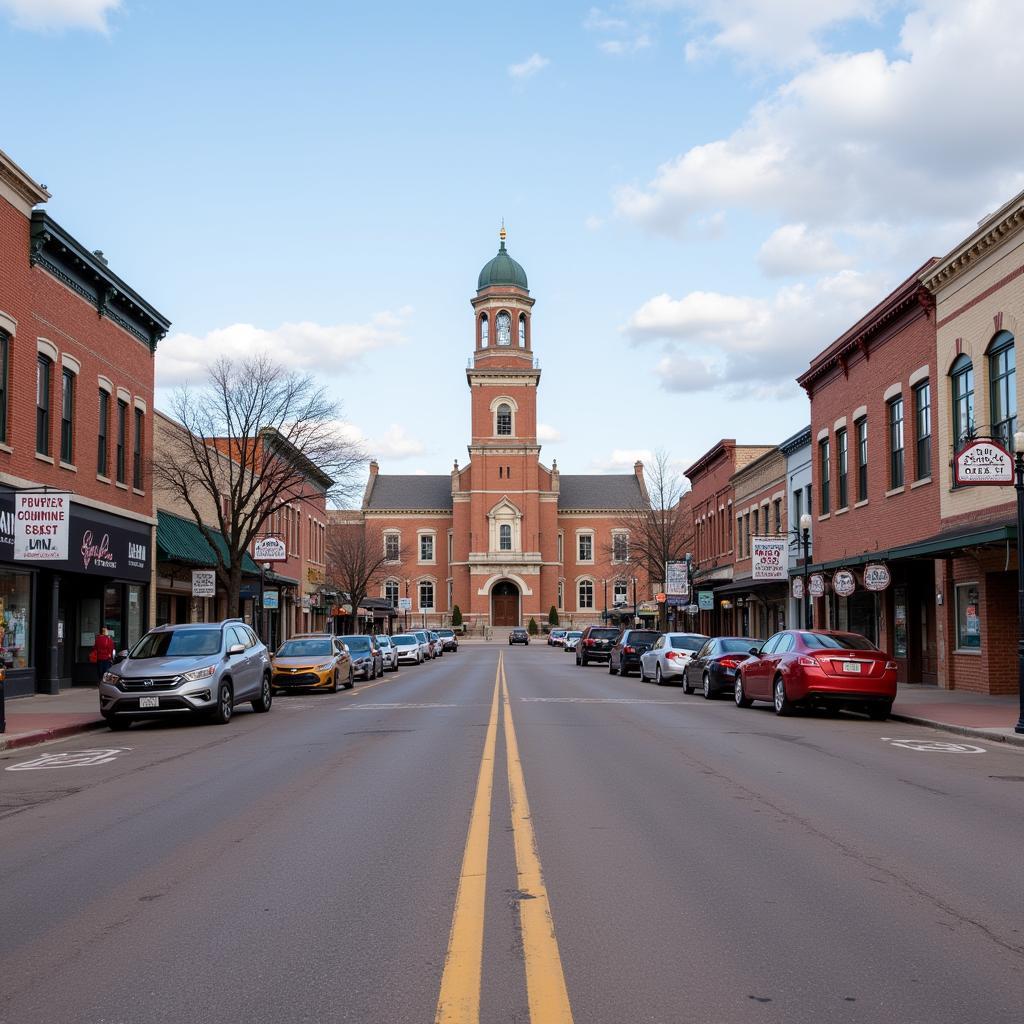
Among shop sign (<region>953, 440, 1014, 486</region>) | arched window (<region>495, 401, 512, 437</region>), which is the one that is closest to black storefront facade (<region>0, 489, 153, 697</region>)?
shop sign (<region>953, 440, 1014, 486</region>)

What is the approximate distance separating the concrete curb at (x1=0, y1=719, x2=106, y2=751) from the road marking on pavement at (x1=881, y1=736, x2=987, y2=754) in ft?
39.3

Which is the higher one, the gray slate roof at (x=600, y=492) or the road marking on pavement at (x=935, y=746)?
the gray slate roof at (x=600, y=492)

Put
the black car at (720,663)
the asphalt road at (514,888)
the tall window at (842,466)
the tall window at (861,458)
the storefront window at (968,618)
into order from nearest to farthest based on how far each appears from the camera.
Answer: the asphalt road at (514,888) → the storefront window at (968,618) → the black car at (720,663) → the tall window at (861,458) → the tall window at (842,466)

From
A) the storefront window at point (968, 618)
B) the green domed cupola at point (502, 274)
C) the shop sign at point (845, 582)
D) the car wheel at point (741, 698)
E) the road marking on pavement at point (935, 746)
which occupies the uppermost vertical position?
the green domed cupola at point (502, 274)

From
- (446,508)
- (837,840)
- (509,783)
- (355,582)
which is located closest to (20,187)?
(509,783)

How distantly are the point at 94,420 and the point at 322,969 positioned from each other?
26.5 meters

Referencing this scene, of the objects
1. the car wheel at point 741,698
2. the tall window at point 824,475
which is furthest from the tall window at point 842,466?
the car wheel at point 741,698

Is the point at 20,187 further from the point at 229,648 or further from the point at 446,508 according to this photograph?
the point at 446,508

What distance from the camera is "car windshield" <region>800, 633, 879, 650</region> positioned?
2064cm

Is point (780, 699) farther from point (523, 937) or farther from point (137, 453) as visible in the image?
point (137, 453)

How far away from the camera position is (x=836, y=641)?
20.9 metres

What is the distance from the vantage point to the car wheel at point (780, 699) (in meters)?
21.1

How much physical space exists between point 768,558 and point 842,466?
3.47m

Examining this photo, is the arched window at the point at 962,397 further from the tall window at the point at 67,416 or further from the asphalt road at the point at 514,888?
the tall window at the point at 67,416
